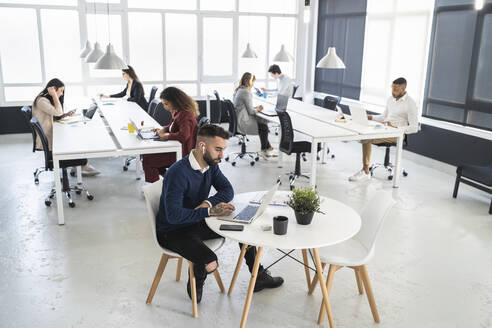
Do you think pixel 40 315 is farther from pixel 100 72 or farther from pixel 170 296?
pixel 100 72

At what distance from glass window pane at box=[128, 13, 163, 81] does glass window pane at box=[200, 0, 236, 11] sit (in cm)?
96

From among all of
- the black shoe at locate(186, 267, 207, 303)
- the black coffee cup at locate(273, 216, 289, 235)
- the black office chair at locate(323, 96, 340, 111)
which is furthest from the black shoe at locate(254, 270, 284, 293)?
the black office chair at locate(323, 96, 340, 111)

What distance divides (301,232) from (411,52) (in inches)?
225

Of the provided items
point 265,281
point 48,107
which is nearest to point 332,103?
point 48,107

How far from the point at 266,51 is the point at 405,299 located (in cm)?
767

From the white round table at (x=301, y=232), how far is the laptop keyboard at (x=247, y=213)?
0.05 metres

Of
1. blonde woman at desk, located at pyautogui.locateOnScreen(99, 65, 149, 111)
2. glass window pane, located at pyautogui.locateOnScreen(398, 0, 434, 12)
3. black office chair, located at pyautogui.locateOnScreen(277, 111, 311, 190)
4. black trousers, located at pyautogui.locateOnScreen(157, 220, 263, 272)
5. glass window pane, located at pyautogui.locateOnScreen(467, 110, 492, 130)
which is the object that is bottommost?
black trousers, located at pyautogui.locateOnScreen(157, 220, 263, 272)

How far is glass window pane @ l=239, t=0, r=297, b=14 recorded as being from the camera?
9742 millimetres

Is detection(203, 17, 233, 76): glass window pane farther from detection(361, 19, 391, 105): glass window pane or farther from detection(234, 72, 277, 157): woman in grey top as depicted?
detection(234, 72, 277, 157): woman in grey top

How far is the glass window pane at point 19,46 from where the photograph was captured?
824 centimetres

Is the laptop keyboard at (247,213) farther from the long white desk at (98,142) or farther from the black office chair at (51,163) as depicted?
the black office chair at (51,163)

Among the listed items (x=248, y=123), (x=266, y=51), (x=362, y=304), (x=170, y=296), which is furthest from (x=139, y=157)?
(x=266, y=51)

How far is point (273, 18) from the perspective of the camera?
10062mm

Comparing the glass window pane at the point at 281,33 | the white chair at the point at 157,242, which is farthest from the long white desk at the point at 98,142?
the glass window pane at the point at 281,33
